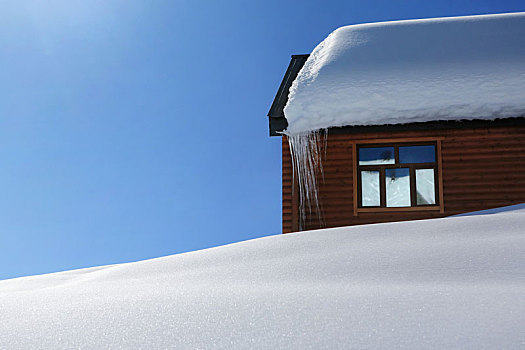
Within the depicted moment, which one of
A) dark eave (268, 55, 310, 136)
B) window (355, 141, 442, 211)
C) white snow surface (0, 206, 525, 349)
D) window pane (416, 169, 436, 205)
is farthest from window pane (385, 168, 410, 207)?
white snow surface (0, 206, 525, 349)

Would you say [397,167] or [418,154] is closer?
[397,167]

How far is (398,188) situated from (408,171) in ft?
1.07

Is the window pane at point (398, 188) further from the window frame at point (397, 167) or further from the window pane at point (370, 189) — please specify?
the window pane at point (370, 189)

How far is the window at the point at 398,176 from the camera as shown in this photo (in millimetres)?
8367

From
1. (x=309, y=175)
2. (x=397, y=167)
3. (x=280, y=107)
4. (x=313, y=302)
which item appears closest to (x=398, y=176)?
(x=397, y=167)

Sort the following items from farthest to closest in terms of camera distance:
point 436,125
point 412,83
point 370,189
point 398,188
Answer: point 370,189 → point 398,188 → point 412,83 → point 436,125

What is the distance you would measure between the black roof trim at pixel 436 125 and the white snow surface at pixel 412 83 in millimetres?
89

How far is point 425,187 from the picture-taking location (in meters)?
8.41

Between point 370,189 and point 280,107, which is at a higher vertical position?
point 280,107

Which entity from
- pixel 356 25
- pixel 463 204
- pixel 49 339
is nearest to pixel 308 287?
pixel 49 339

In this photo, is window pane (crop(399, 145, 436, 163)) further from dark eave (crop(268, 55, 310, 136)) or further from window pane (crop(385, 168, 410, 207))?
dark eave (crop(268, 55, 310, 136))

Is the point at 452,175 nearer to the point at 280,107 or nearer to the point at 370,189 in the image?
the point at 370,189

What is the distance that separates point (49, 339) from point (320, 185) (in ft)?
23.6

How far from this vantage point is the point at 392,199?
Answer: 8398 mm
